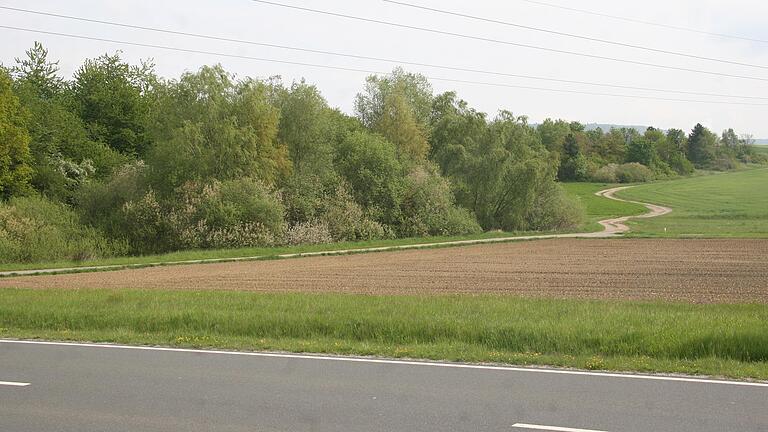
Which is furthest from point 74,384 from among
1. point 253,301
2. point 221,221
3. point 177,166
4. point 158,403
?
point 177,166

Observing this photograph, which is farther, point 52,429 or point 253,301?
point 253,301

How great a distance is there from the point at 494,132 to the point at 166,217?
3234 centimetres

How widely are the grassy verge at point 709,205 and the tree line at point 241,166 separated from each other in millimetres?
11534

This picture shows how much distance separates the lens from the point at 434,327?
1448 cm

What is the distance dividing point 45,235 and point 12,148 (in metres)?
8.50

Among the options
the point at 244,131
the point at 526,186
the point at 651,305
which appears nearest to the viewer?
the point at 651,305

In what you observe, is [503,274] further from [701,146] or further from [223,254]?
[701,146]

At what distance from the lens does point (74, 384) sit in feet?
34.1

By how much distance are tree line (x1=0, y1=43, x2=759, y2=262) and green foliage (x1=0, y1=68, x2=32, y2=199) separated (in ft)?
0.33

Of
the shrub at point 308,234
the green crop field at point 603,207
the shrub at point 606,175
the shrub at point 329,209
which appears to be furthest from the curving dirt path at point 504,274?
the shrub at point 606,175

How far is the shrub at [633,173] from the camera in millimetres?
130375

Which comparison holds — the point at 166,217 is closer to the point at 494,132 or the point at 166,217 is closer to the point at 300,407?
the point at 494,132

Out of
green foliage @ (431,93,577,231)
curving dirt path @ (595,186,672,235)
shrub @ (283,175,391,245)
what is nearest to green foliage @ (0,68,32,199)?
shrub @ (283,175,391,245)

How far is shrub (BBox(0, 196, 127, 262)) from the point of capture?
139ft
